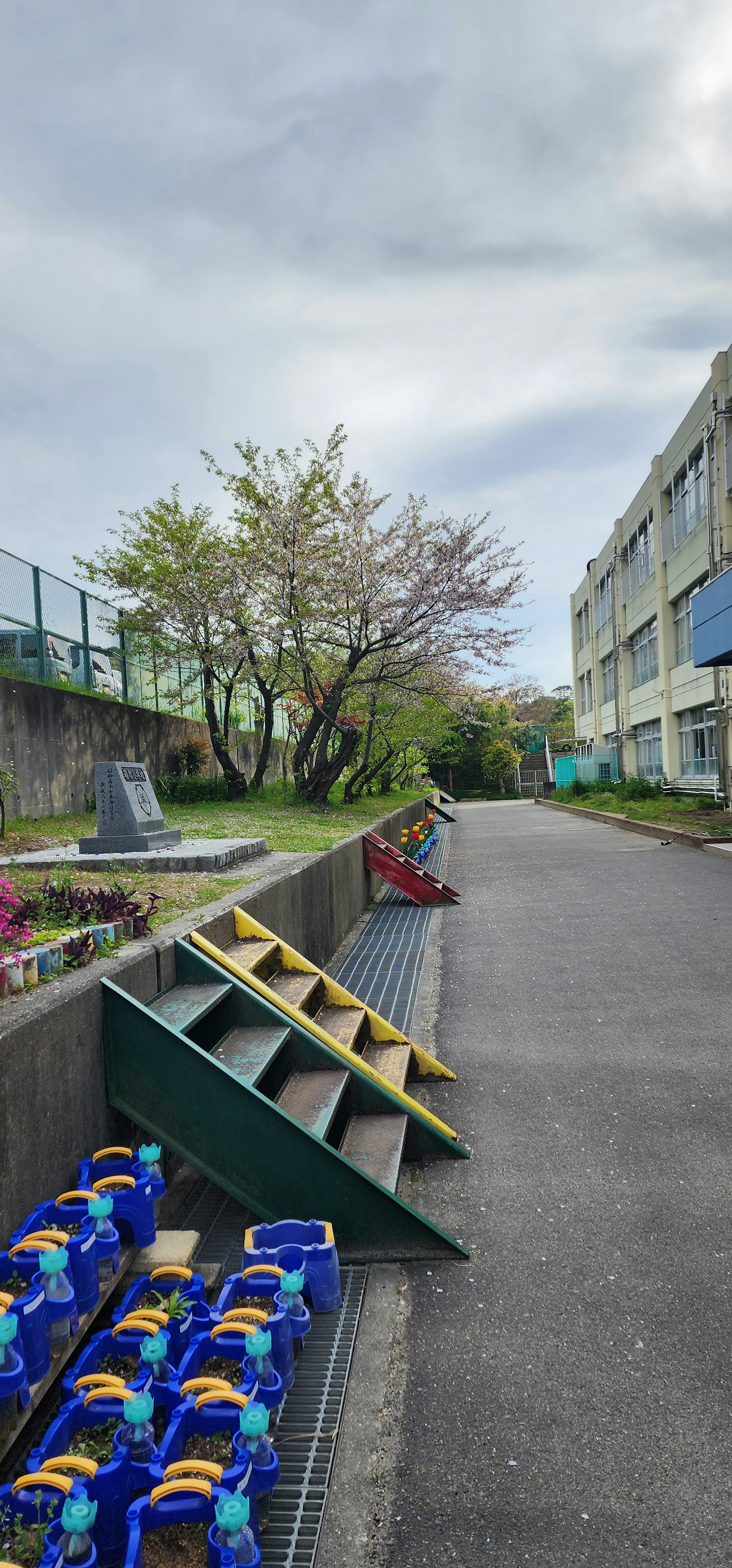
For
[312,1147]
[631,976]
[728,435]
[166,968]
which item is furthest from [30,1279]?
[728,435]

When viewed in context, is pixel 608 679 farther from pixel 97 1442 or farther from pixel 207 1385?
pixel 97 1442

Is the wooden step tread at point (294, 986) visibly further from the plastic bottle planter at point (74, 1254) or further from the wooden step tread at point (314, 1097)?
the plastic bottle planter at point (74, 1254)

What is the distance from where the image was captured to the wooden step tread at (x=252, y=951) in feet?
16.0

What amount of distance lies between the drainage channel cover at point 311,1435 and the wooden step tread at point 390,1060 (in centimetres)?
161

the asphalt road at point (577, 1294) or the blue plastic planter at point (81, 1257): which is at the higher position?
the blue plastic planter at point (81, 1257)

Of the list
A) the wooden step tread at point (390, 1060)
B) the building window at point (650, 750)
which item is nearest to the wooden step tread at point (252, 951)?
the wooden step tread at point (390, 1060)

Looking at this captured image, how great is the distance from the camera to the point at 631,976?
720 centimetres

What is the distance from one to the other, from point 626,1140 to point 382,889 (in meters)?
10.3

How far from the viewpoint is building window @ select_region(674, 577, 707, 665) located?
28875 millimetres

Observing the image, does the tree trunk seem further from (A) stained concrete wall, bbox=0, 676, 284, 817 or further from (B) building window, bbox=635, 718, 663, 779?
(B) building window, bbox=635, 718, 663, 779

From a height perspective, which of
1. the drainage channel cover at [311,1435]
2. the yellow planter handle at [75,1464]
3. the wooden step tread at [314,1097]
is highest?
the wooden step tread at [314,1097]

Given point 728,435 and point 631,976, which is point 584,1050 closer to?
point 631,976

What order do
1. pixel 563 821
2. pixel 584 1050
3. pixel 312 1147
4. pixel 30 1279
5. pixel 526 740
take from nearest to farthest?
1. pixel 30 1279
2. pixel 312 1147
3. pixel 584 1050
4. pixel 563 821
5. pixel 526 740

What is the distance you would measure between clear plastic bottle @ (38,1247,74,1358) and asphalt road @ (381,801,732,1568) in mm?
913
